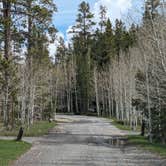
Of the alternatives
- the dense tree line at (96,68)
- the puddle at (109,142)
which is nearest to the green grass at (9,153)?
the puddle at (109,142)

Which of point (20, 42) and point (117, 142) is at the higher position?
point (20, 42)

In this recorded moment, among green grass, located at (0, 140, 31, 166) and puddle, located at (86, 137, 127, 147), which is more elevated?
green grass, located at (0, 140, 31, 166)

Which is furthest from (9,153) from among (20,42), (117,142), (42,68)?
(42,68)

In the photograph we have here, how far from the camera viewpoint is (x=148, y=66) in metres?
32.4

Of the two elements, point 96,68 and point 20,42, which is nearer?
point 20,42

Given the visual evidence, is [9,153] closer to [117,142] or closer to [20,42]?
[117,142]

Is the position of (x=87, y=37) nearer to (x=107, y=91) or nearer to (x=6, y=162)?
(x=107, y=91)

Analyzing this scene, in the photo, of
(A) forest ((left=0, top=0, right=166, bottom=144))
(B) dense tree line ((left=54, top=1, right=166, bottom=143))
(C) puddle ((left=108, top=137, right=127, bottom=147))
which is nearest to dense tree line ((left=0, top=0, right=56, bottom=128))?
(A) forest ((left=0, top=0, right=166, bottom=144))

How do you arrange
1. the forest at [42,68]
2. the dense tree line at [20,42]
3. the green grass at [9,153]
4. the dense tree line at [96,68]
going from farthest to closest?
the dense tree line at [96,68], the dense tree line at [20,42], the forest at [42,68], the green grass at [9,153]

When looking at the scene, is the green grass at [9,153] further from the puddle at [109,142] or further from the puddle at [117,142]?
the puddle at [117,142]

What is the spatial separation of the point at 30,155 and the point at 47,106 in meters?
42.6

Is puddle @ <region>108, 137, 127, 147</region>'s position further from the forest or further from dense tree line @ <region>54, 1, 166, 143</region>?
dense tree line @ <region>54, 1, 166, 143</region>

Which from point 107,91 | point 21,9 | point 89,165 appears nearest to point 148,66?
point 21,9

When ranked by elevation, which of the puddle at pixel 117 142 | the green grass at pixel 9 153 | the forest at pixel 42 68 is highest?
the forest at pixel 42 68
